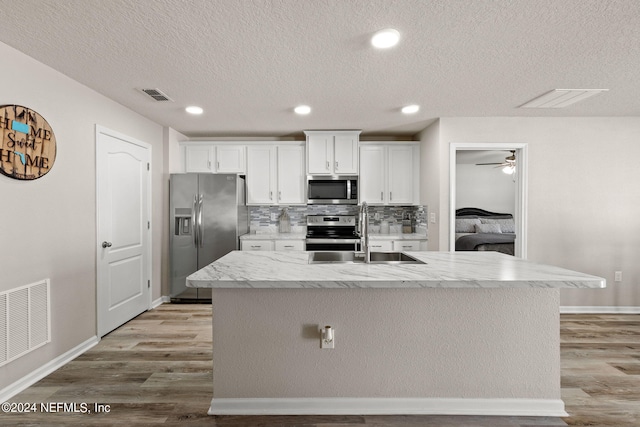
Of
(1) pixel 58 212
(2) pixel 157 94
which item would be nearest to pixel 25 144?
(1) pixel 58 212

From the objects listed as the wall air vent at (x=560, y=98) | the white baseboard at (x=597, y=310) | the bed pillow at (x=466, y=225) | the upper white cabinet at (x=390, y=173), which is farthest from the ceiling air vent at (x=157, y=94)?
the bed pillow at (x=466, y=225)

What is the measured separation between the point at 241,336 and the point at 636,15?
9.23ft

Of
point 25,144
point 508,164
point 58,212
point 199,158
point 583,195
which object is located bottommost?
point 58,212

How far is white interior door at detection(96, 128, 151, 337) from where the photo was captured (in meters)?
3.07

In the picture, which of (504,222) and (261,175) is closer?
(261,175)

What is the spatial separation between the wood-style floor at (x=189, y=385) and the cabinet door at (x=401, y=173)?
230 centimetres

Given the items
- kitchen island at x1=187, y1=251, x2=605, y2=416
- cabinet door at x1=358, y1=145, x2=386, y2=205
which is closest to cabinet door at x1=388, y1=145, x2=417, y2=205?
cabinet door at x1=358, y1=145, x2=386, y2=205

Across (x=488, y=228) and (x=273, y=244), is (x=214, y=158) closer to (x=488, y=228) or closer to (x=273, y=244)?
(x=273, y=244)

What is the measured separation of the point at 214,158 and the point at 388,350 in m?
3.59

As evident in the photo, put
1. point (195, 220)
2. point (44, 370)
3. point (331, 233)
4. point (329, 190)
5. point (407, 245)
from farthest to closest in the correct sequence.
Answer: point (331, 233), point (329, 190), point (407, 245), point (195, 220), point (44, 370)

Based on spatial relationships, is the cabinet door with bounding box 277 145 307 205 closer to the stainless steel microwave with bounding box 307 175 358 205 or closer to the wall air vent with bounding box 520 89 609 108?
the stainless steel microwave with bounding box 307 175 358 205

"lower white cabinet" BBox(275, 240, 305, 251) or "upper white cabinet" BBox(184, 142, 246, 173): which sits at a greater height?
"upper white cabinet" BBox(184, 142, 246, 173)

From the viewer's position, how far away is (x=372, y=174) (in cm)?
459

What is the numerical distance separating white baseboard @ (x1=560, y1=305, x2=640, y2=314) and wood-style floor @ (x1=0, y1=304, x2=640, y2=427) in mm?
435
